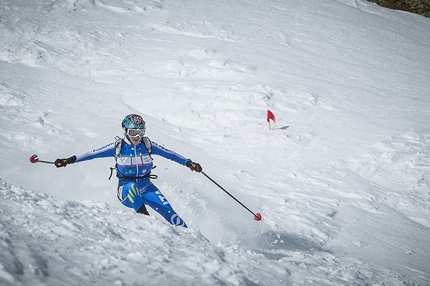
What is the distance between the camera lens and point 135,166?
5.99m

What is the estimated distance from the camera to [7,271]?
2.42 m

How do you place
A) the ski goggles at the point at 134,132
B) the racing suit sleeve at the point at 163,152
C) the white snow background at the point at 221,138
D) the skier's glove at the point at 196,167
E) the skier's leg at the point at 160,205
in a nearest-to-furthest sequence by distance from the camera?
1. the white snow background at the point at 221,138
2. the skier's leg at the point at 160,205
3. the ski goggles at the point at 134,132
4. the skier's glove at the point at 196,167
5. the racing suit sleeve at the point at 163,152

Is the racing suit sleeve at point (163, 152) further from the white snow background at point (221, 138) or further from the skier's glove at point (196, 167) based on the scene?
the white snow background at point (221, 138)

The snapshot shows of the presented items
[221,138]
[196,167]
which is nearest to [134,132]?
[196,167]

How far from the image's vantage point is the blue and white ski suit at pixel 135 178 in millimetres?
5660

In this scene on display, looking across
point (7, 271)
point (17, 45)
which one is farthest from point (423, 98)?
point (17, 45)

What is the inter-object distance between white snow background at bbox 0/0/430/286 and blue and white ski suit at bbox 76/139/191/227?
3.05 ft

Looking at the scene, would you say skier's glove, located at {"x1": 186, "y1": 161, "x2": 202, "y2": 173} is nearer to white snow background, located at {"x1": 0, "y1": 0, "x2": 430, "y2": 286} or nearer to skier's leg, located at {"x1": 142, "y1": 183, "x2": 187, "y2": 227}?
skier's leg, located at {"x1": 142, "y1": 183, "x2": 187, "y2": 227}

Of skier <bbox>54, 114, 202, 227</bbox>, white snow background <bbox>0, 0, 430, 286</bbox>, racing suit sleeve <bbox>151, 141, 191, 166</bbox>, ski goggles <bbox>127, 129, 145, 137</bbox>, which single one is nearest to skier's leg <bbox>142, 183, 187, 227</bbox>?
skier <bbox>54, 114, 202, 227</bbox>

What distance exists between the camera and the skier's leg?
562 cm

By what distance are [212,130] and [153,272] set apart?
740cm

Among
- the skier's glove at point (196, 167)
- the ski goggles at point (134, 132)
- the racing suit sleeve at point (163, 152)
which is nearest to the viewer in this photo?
the ski goggles at point (134, 132)

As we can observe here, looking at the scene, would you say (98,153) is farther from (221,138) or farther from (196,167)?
(221,138)

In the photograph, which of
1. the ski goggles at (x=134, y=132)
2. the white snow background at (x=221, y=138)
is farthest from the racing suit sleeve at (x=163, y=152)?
the white snow background at (x=221, y=138)
